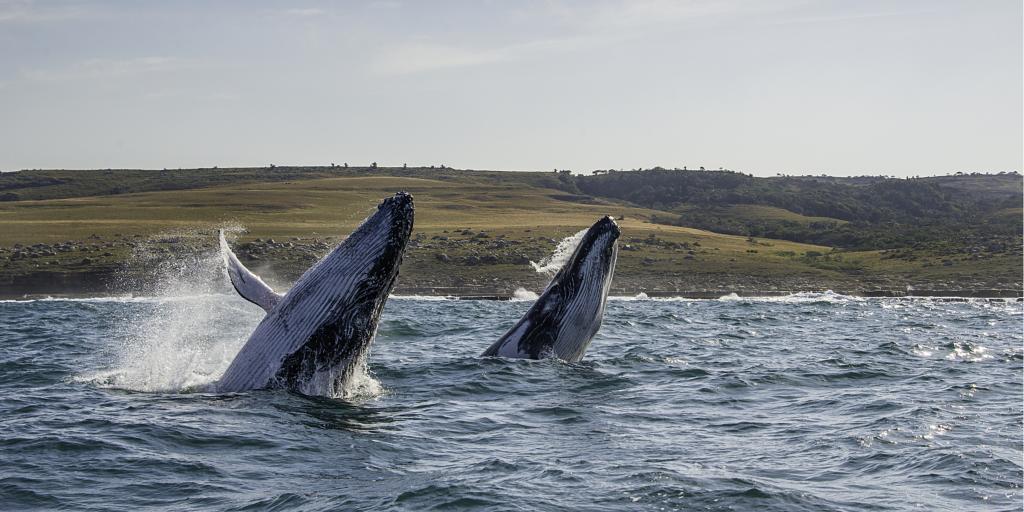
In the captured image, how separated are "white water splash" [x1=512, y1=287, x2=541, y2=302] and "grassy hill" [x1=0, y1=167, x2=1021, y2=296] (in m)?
1.13

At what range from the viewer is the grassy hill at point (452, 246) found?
1387 inches

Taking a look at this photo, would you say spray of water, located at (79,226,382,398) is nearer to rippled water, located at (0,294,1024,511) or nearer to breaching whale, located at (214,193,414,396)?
rippled water, located at (0,294,1024,511)

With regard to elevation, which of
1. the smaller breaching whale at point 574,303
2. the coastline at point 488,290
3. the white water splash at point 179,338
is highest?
the smaller breaching whale at point 574,303

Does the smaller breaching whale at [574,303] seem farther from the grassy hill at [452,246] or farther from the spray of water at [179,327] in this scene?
the grassy hill at [452,246]

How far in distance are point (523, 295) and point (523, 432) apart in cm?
2086

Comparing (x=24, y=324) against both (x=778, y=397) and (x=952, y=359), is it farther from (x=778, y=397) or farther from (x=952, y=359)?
(x=952, y=359)

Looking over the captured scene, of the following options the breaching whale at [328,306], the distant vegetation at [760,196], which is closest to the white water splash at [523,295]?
the breaching whale at [328,306]

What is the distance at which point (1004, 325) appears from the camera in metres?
22.4

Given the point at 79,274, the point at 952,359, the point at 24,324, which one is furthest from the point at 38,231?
the point at 952,359

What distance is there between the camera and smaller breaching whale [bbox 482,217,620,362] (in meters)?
12.0

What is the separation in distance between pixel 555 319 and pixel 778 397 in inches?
106

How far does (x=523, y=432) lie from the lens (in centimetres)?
937

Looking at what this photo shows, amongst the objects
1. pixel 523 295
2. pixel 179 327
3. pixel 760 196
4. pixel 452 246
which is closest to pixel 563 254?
pixel 179 327

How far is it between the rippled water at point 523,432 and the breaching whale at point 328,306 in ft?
0.86
